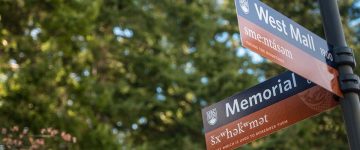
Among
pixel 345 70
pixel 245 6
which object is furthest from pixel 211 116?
pixel 345 70

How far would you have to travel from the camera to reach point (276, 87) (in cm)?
445

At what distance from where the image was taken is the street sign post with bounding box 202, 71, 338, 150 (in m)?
4.27

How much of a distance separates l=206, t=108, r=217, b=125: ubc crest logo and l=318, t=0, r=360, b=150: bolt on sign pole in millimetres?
1088

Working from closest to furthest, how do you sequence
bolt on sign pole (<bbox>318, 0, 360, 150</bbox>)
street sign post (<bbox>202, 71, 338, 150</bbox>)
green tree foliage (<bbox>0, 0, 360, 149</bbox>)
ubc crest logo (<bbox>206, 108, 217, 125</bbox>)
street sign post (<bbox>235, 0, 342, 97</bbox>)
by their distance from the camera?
1. bolt on sign pole (<bbox>318, 0, 360, 150</bbox>)
2. street sign post (<bbox>235, 0, 342, 97</bbox>)
3. street sign post (<bbox>202, 71, 338, 150</bbox>)
4. ubc crest logo (<bbox>206, 108, 217, 125</bbox>)
5. green tree foliage (<bbox>0, 0, 360, 149</bbox>)

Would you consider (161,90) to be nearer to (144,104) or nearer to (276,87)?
(144,104)

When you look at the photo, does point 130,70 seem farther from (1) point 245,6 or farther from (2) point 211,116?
(1) point 245,6

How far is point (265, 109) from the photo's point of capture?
14.5 ft

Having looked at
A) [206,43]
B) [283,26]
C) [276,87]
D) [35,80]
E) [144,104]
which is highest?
[206,43]

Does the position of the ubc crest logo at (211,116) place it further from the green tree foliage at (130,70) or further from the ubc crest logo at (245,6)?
the green tree foliage at (130,70)

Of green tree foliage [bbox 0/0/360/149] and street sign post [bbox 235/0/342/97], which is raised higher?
green tree foliage [bbox 0/0/360/149]

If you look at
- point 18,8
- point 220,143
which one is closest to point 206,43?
point 18,8

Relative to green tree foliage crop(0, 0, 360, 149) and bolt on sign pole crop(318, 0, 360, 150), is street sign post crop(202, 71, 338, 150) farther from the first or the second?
green tree foliage crop(0, 0, 360, 149)

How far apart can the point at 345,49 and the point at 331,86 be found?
1.09 feet

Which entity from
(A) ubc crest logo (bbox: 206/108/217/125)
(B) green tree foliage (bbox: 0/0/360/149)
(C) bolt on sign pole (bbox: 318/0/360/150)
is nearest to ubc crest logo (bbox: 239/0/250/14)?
(C) bolt on sign pole (bbox: 318/0/360/150)
